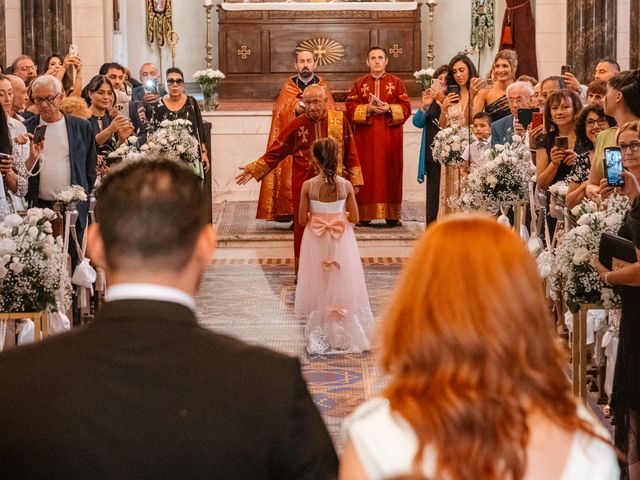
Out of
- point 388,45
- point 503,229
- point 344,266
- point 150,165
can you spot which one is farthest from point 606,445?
point 388,45

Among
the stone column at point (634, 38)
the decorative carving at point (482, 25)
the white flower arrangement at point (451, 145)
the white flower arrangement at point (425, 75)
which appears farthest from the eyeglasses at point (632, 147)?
the decorative carving at point (482, 25)

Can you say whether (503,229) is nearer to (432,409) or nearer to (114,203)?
(432,409)

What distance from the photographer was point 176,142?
11172 mm

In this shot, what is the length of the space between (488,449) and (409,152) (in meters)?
14.3

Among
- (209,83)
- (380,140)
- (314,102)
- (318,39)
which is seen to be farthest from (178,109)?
(318,39)

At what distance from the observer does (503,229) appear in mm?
2168

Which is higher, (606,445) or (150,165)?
(150,165)

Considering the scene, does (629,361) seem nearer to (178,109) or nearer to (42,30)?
(178,109)

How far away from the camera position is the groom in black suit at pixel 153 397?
6.70 feet

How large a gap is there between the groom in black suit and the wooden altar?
1758 cm

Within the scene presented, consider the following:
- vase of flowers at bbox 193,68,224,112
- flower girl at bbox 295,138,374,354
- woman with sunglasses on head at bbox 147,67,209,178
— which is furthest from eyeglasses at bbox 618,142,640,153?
vase of flowers at bbox 193,68,224,112

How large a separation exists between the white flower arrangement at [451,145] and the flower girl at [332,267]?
2.71 meters

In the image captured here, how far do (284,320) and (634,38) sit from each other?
6.25 metres

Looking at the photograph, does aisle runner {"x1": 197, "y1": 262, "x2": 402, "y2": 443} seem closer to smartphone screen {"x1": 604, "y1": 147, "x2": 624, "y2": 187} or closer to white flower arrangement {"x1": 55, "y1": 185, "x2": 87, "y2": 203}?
white flower arrangement {"x1": 55, "y1": 185, "x2": 87, "y2": 203}
